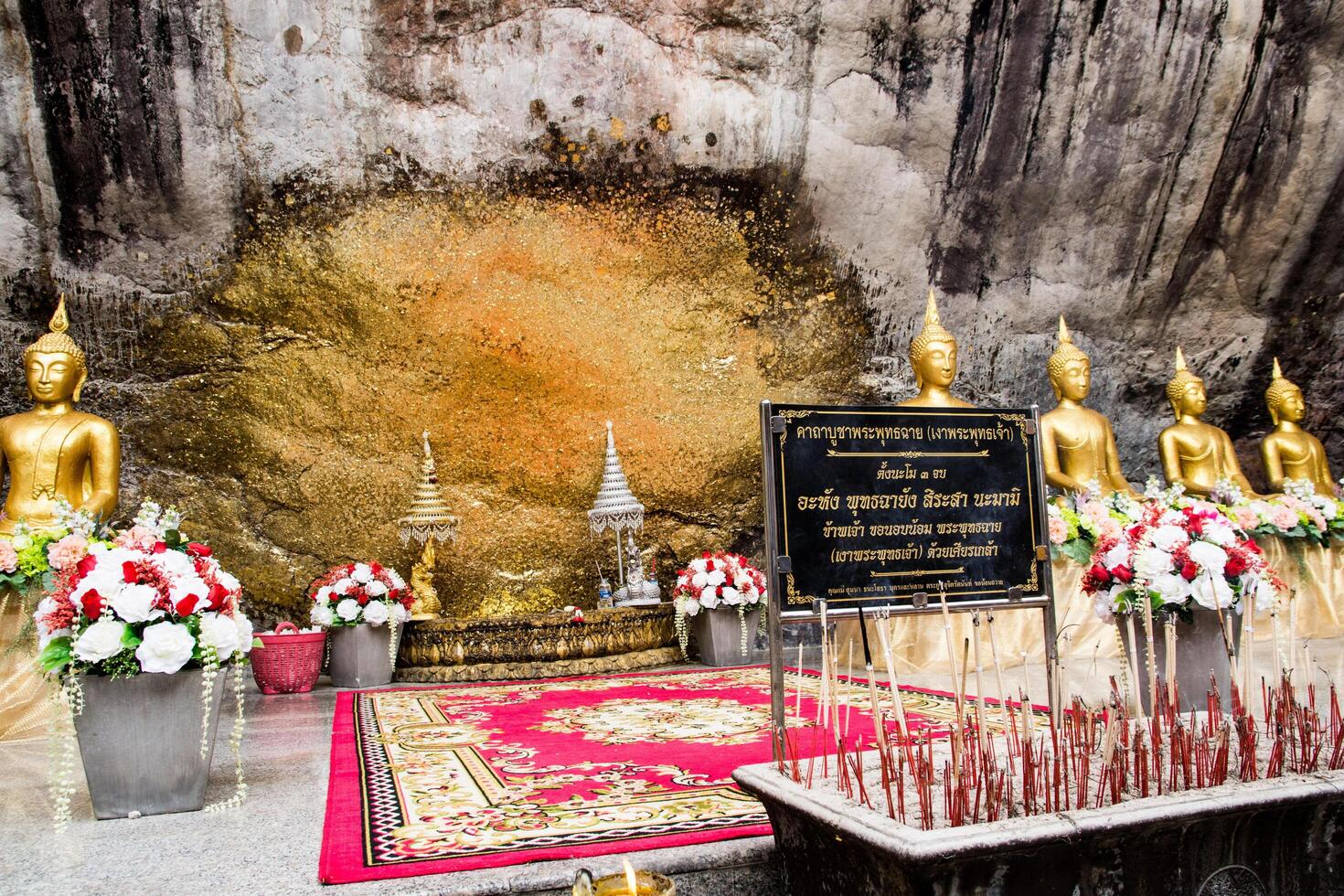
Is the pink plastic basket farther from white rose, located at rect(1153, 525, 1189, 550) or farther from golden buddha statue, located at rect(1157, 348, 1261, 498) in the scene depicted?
golden buddha statue, located at rect(1157, 348, 1261, 498)

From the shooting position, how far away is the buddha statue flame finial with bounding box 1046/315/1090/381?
792cm

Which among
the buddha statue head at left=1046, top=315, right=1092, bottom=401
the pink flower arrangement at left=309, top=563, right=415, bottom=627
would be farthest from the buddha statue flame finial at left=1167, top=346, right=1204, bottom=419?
the pink flower arrangement at left=309, top=563, right=415, bottom=627

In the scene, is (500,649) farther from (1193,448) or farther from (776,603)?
(1193,448)

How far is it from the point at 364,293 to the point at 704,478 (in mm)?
3087

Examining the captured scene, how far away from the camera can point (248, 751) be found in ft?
12.6

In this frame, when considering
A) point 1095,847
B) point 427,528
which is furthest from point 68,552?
point 1095,847

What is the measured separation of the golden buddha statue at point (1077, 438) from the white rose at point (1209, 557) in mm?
3815

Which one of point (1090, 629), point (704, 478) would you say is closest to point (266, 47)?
point (704, 478)

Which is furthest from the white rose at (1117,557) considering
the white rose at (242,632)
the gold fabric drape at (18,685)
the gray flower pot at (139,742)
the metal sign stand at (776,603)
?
the gold fabric drape at (18,685)

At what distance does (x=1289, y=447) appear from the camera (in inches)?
342

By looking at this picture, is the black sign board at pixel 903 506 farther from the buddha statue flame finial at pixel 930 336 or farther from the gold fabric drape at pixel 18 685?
the buddha statue flame finial at pixel 930 336

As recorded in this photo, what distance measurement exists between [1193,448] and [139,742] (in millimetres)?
8089

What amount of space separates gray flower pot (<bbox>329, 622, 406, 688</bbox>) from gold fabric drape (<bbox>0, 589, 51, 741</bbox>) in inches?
68.1

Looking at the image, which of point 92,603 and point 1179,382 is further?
point 1179,382
